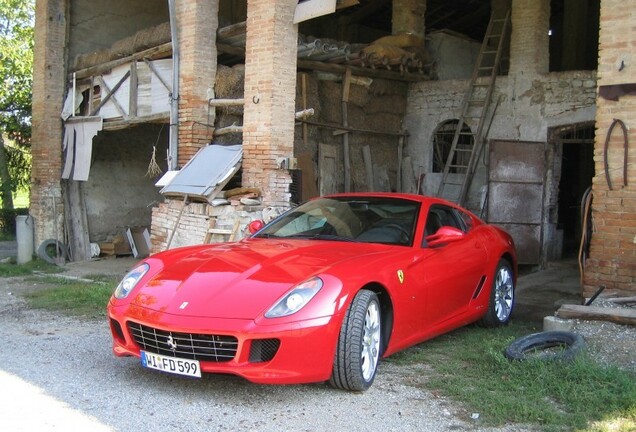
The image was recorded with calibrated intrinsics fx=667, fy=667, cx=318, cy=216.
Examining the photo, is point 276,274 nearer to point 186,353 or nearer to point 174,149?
point 186,353

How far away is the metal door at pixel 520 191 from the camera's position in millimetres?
11477

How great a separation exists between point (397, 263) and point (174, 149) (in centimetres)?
692

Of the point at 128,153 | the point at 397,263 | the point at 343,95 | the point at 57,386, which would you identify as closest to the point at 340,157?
the point at 343,95

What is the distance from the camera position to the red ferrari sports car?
13.4 ft

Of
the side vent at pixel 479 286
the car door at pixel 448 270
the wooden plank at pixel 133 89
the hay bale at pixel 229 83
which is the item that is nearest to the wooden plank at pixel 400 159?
the hay bale at pixel 229 83

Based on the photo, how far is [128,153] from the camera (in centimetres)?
1585

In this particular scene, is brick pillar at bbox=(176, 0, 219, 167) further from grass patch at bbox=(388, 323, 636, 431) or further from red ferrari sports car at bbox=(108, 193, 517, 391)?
grass patch at bbox=(388, 323, 636, 431)

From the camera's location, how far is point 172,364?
4.20 m

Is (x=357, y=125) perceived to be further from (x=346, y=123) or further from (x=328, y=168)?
(x=328, y=168)

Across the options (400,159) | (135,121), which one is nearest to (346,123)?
(400,159)

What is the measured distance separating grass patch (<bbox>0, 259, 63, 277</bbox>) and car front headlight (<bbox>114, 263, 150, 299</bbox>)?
28.0 feet

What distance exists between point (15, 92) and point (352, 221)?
19.1 meters

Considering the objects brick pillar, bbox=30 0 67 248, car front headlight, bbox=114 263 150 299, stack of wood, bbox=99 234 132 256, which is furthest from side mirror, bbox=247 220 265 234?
brick pillar, bbox=30 0 67 248

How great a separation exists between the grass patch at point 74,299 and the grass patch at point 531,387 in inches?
153
